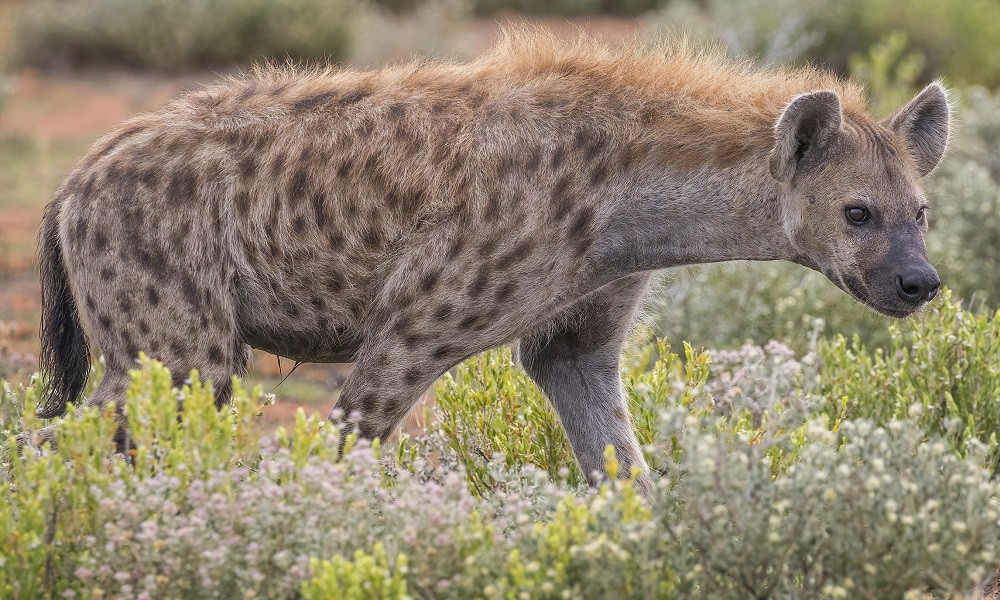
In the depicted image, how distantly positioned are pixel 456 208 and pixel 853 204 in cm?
113

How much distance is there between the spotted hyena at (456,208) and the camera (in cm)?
378

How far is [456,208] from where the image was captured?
152 inches

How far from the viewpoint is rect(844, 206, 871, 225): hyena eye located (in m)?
3.74

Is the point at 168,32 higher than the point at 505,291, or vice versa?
the point at 505,291

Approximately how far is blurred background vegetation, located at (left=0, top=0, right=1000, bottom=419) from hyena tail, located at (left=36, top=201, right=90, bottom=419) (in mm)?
Answer: 1973

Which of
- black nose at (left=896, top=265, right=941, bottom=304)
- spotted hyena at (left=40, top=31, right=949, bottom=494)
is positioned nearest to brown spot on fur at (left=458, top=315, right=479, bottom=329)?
spotted hyena at (left=40, top=31, right=949, bottom=494)

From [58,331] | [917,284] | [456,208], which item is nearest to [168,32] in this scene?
[58,331]

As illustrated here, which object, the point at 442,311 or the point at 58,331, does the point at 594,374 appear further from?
the point at 58,331

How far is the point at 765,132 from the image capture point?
3904 millimetres

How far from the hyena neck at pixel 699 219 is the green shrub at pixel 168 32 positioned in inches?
502

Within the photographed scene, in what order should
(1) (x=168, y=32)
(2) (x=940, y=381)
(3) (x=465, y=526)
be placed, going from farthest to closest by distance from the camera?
(1) (x=168, y=32) < (2) (x=940, y=381) < (3) (x=465, y=526)

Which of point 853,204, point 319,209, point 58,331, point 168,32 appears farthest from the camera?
point 168,32

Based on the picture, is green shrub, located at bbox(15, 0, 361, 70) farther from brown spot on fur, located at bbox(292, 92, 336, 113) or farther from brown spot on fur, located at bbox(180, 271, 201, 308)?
brown spot on fur, located at bbox(180, 271, 201, 308)

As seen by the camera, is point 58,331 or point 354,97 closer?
point 354,97
